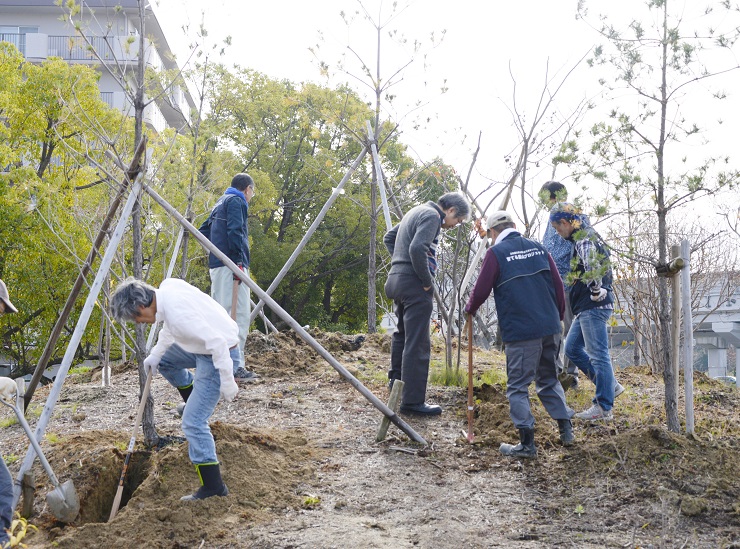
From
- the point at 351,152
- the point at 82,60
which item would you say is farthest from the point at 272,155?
the point at 82,60

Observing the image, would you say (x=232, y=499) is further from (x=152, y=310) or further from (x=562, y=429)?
(x=562, y=429)

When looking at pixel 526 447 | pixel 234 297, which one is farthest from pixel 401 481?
pixel 234 297

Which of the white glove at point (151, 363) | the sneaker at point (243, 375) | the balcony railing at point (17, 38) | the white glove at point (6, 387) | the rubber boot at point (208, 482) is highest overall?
the balcony railing at point (17, 38)

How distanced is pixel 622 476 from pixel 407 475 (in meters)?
1.31

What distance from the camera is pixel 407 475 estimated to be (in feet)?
15.5

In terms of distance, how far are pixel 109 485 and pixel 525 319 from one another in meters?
2.94

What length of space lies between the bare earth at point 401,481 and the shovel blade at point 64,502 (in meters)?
→ 0.11

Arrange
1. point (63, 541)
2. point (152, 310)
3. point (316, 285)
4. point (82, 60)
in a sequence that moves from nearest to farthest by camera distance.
Answer: point (63, 541) → point (152, 310) → point (316, 285) → point (82, 60)

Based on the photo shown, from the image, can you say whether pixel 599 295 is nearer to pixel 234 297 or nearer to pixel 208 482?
pixel 208 482

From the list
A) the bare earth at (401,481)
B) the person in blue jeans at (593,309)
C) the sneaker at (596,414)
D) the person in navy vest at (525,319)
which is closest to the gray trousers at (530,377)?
the person in navy vest at (525,319)

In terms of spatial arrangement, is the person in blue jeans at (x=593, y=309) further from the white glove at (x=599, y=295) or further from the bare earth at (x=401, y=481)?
the bare earth at (x=401, y=481)

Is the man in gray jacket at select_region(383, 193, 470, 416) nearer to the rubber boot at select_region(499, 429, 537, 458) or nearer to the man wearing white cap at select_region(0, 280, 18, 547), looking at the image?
the rubber boot at select_region(499, 429, 537, 458)

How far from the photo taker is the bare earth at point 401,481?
3.81 metres

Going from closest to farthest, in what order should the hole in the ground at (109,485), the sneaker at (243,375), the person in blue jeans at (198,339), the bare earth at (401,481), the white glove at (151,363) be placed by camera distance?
the bare earth at (401,481) < the person in blue jeans at (198,339) < the white glove at (151,363) < the hole in the ground at (109,485) < the sneaker at (243,375)
